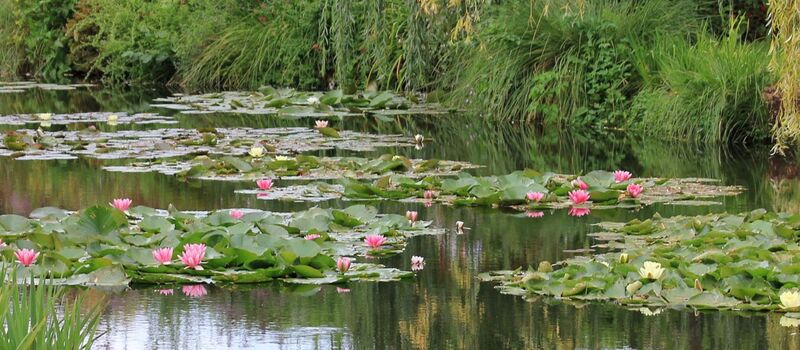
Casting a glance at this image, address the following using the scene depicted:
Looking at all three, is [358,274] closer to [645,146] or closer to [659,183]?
[659,183]

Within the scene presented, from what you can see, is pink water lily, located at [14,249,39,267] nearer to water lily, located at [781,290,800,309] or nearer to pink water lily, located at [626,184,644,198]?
water lily, located at [781,290,800,309]

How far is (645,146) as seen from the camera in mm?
11891

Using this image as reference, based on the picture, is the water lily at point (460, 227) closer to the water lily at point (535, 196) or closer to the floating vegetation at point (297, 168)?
the water lily at point (535, 196)

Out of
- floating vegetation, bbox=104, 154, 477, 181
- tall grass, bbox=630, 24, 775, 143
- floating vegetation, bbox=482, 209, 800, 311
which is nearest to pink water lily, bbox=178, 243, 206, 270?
floating vegetation, bbox=482, 209, 800, 311

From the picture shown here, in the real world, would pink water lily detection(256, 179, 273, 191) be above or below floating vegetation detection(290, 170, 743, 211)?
above

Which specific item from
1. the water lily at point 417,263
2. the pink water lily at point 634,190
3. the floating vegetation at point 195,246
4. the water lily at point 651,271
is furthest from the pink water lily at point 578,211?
the water lily at point 651,271

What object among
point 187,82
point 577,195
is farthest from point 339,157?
point 187,82

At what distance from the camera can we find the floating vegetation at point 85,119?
541 inches

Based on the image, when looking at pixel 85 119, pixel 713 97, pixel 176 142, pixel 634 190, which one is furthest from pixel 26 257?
pixel 85 119

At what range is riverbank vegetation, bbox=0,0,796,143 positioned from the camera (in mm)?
11938

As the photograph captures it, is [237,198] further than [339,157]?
No

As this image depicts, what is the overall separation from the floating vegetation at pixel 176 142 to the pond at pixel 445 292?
1.02ft

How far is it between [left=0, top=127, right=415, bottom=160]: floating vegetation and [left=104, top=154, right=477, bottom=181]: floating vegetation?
2.02 ft

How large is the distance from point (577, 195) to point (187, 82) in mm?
11641
